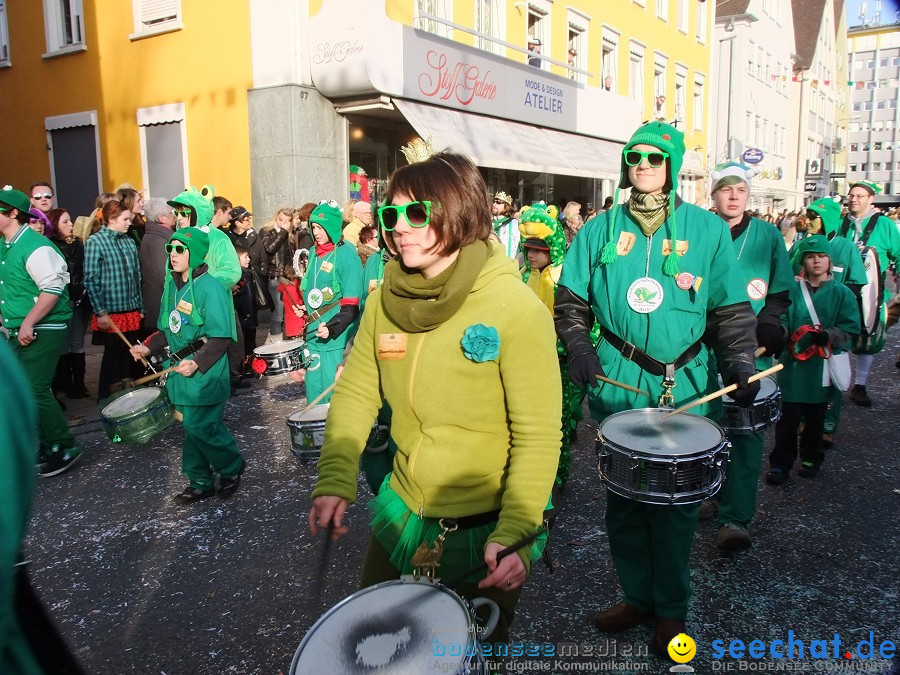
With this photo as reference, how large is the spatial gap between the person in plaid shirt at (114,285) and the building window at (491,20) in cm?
1081

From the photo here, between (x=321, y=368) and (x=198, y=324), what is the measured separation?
1.14 metres

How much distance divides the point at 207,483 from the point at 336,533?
3.10 meters

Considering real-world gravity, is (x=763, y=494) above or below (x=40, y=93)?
below

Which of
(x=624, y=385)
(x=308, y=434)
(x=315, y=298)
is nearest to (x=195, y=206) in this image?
(x=315, y=298)

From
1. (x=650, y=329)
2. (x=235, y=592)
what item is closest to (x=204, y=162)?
(x=235, y=592)

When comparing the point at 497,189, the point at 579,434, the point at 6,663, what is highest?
the point at 497,189

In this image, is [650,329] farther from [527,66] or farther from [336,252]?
[527,66]

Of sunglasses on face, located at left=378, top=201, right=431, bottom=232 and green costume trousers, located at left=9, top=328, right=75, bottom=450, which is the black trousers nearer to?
sunglasses on face, located at left=378, top=201, right=431, bottom=232

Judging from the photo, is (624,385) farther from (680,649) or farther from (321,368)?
(321,368)

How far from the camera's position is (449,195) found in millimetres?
1988

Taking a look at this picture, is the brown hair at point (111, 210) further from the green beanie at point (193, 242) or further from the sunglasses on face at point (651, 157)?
the sunglasses on face at point (651, 157)

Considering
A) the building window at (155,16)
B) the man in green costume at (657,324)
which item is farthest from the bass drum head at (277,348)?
the building window at (155,16)

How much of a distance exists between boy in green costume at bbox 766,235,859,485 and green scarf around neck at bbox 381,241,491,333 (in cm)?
369

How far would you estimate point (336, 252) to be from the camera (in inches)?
217
